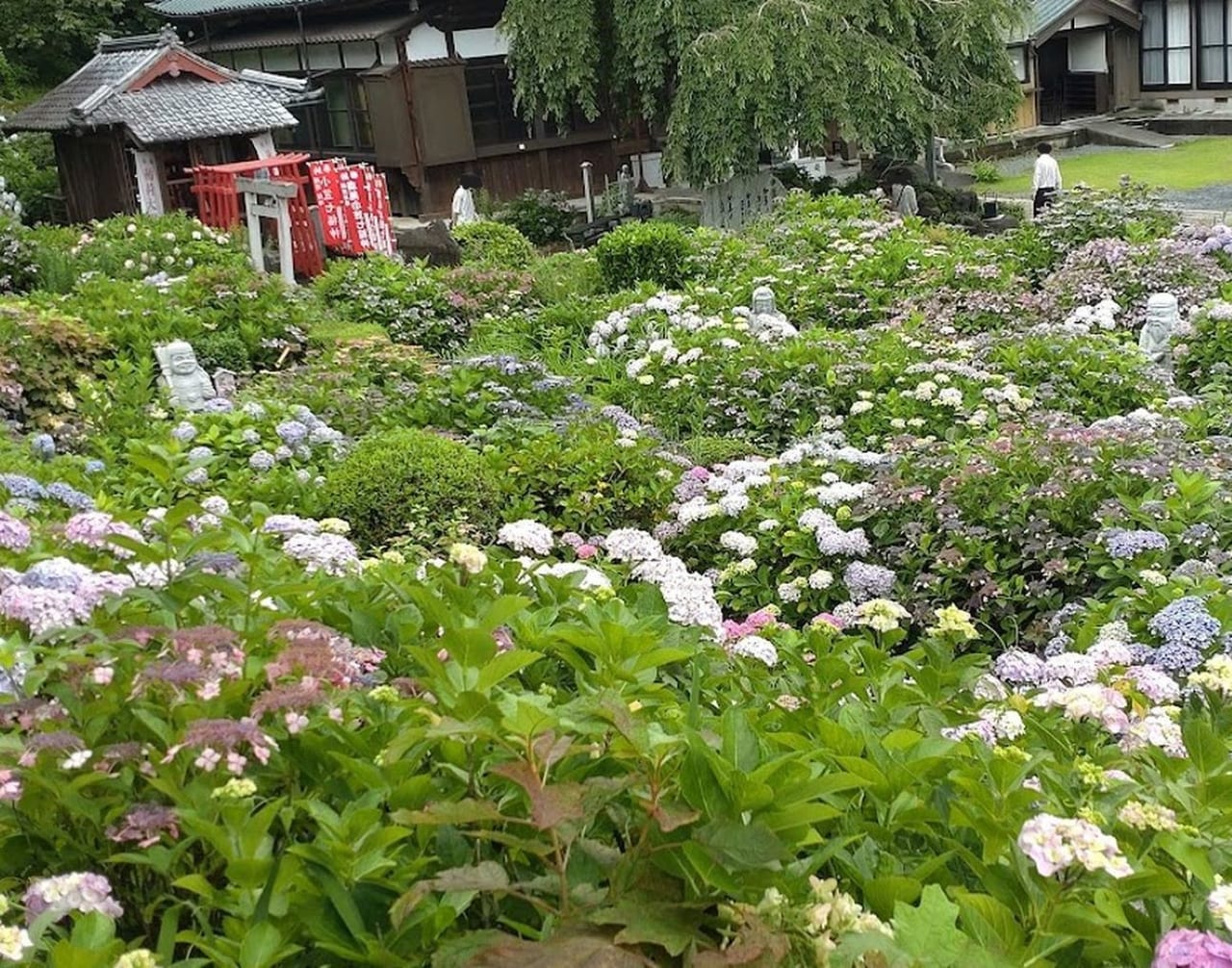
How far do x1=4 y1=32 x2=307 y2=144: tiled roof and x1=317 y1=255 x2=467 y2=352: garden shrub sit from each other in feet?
19.4

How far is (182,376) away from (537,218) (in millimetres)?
12621

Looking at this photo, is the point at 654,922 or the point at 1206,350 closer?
the point at 654,922

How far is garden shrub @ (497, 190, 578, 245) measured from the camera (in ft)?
65.4

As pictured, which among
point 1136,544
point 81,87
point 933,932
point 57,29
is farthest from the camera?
point 57,29

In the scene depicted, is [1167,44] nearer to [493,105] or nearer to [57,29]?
[493,105]

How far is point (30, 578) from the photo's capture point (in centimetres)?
226

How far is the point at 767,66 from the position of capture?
16766mm

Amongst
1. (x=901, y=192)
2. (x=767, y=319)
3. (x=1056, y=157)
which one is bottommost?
(x=767, y=319)

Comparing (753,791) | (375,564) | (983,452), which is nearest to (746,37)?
(983,452)

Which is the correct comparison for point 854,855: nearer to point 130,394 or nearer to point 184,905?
point 184,905

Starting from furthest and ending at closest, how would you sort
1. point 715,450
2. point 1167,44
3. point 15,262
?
1. point 1167,44
2. point 15,262
3. point 715,450

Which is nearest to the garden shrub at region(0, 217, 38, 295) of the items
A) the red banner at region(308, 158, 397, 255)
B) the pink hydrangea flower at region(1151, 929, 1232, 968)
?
the red banner at region(308, 158, 397, 255)

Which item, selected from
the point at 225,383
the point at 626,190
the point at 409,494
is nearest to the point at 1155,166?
the point at 626,190

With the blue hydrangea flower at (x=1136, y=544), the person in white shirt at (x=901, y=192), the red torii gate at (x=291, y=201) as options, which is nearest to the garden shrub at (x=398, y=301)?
the red torii gate at (x=291, y=201)
